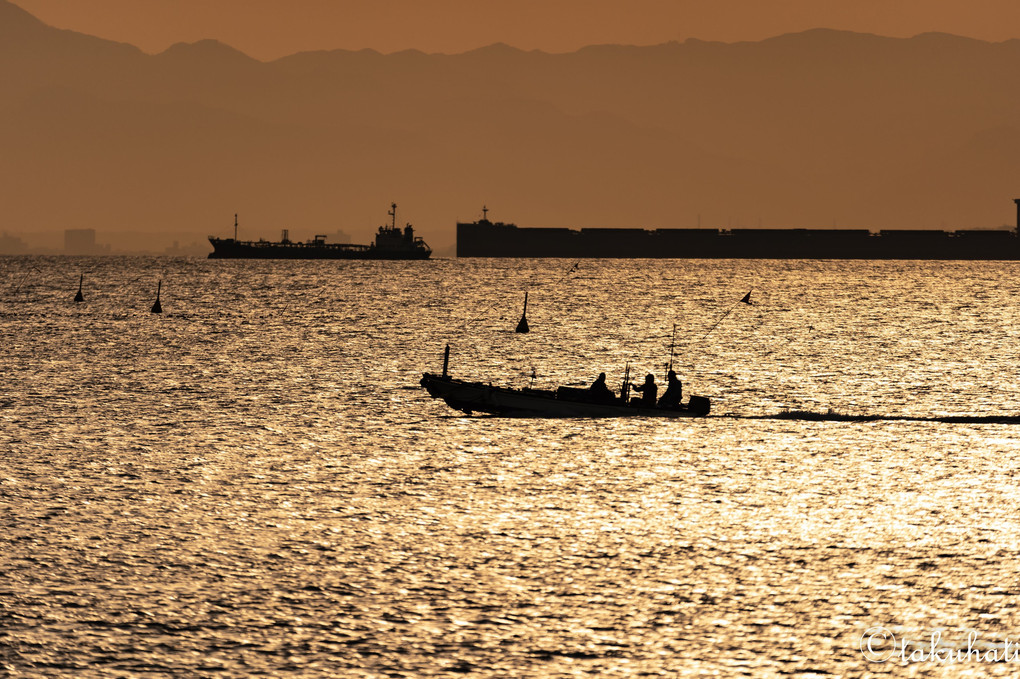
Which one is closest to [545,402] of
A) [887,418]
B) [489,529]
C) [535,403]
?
[535,403]

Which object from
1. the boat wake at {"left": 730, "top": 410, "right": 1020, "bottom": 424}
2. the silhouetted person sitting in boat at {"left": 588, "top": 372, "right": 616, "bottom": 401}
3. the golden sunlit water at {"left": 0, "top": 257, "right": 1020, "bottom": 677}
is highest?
the silhouetted person sitting in boat at {"left": 588, "top": 372, "right": 616, "bottom": 401}

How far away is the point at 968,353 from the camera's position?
80750 mm

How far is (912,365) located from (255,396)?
39.0 m

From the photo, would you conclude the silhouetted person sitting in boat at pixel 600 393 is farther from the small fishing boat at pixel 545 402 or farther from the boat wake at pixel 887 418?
the boat wake at pixel 887 418

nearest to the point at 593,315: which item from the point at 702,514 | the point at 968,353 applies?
the point at 968,353

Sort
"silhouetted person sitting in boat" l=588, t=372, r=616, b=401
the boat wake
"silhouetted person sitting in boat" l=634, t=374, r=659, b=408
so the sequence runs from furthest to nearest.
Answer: the boat wake → "silhouetted person sitting in boat" l=588, t=372, r=616, b=401 → "silhouetted person sitting in boat" l=634, t=374, r=659, b=408

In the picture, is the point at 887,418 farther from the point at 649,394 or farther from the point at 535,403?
the point at 535,403

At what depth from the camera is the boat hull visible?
143 ft

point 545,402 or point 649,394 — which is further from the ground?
point 649,394

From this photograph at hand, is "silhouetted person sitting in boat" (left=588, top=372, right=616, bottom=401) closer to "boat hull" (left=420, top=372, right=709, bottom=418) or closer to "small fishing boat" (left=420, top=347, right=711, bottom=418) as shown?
"small fishing boat" (left=420, top=347, right=711, bottom=418)

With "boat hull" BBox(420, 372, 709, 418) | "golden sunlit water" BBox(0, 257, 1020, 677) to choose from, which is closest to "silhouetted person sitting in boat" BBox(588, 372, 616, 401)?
"boat hull" BBox(420, 372, 709, 418)

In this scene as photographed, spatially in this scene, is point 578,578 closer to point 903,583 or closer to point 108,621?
point 903,583

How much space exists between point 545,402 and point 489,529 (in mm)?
18106

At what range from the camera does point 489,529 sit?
84.7ft
